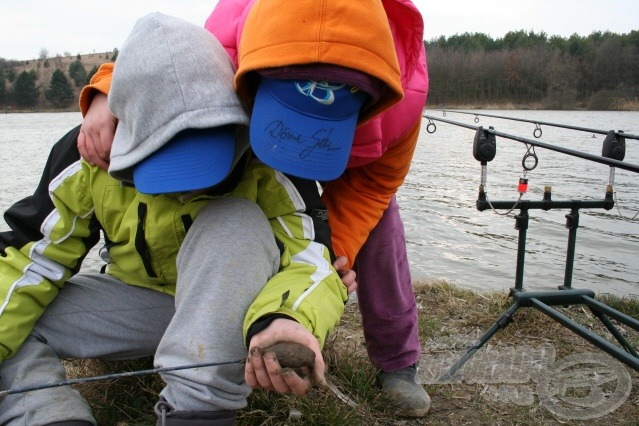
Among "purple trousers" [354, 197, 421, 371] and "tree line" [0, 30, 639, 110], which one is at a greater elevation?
"tree line" [0, 30, 639, 110]

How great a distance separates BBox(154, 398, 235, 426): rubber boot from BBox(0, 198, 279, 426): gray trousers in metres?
0.01

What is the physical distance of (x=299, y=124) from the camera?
1.39m

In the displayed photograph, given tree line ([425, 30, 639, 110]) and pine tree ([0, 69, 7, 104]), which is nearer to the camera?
tree line ([425, 30, 639, 110])

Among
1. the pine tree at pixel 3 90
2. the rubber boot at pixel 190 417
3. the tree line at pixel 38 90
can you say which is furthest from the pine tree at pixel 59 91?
the rubber boot at pixel 190 417

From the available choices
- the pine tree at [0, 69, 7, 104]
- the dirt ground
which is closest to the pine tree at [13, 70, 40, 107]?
the pine tree at [0, 69, 7, 104]

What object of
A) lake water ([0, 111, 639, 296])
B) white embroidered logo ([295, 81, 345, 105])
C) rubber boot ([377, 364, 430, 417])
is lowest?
lake water ([0, 111, 639, 296])

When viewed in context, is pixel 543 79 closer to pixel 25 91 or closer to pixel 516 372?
pixel 25 91

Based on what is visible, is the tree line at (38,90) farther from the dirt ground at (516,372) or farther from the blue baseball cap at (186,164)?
the blue baseball cap at (186,164)

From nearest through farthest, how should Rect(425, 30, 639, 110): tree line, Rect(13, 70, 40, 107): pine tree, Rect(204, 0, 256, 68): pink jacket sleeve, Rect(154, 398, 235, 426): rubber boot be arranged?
Rect(154, 398, 235, 426): rubber boot < Rect(204, 0, 256, 68): pink jacket sleeve < Rect(425, 30, 639, 110): tree line < Rect(13, 70, 40, 107): pine tree

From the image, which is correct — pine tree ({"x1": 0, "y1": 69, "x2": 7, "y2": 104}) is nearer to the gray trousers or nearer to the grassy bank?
the grassy bank

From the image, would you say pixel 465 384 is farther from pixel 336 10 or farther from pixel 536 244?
pixel 536 244

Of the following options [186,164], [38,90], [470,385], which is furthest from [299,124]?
[38,90]

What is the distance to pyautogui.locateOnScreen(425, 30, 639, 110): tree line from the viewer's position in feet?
132

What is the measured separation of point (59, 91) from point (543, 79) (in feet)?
124
